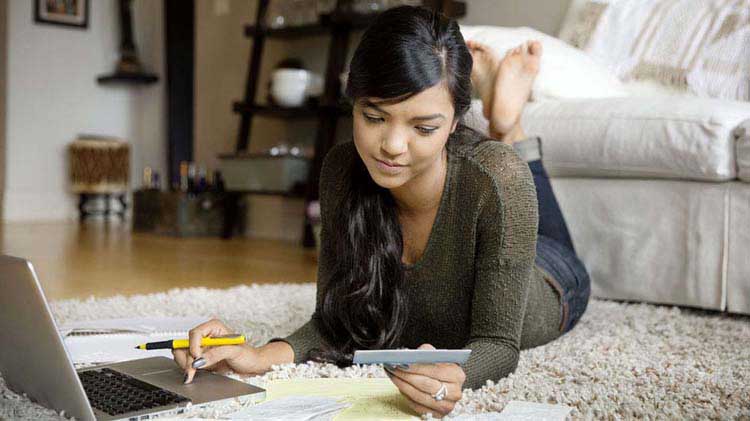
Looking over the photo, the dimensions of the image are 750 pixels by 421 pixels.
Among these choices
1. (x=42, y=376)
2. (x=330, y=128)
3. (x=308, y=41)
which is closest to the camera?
(x=42, y=376)

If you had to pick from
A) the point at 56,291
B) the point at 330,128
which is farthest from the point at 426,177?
the point at 330,128

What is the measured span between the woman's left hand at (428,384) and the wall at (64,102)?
15.3 ft

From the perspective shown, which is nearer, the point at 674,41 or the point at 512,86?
the point at 512,86

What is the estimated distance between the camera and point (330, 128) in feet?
12.1

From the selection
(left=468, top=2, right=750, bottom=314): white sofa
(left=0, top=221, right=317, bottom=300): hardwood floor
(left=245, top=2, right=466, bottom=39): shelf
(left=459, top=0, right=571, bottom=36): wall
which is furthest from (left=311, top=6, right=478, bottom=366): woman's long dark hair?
(left=245, top=2, right=466, bottom=39): shelf

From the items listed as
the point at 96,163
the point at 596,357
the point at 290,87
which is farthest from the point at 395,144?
the point at 96,163

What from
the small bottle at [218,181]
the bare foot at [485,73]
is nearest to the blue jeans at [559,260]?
the bare foot at [485,73]

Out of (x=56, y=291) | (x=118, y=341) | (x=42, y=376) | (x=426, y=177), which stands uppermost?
(x=426, y=177)

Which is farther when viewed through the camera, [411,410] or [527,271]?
[527,271]

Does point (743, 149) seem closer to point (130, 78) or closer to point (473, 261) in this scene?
point (473, 261)

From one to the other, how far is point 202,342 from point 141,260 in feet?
6.71

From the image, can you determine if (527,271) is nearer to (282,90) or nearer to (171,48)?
(282,90)

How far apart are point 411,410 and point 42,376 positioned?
0.42m

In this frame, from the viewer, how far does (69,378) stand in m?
0.83
